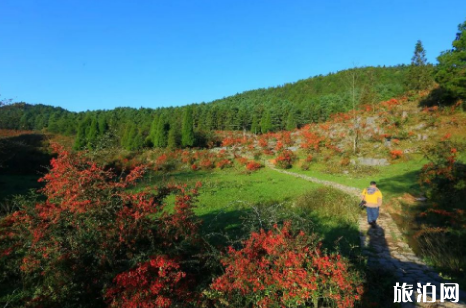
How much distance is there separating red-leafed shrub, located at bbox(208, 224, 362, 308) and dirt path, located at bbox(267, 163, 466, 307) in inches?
62.7

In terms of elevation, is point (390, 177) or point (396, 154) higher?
Result: point (396, 154)

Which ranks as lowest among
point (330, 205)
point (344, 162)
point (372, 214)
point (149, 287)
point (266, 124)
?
point (330, 205)

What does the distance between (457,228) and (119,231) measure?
760 centimetres

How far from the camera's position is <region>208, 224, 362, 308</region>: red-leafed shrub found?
10.3 ft

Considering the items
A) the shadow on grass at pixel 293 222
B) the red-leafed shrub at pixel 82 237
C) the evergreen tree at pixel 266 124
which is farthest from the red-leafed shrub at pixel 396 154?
the evergreen tree at pixel 266 124

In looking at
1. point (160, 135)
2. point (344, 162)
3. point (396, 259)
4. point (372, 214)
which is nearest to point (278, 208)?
point (372, 214)

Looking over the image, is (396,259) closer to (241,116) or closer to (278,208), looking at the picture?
(278,208)

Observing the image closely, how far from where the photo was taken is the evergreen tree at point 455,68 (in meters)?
21.1

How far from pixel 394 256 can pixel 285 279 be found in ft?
12.9

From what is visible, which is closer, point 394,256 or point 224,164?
point 394,256

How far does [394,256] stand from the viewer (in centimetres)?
571

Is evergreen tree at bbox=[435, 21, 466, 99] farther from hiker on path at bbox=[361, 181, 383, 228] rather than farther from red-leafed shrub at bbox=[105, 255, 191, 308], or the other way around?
red-leafed shrub at bbox=[105, 255, 191, 308]

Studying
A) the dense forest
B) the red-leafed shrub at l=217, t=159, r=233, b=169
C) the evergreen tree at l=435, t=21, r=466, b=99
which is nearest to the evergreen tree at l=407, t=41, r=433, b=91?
the dense forest

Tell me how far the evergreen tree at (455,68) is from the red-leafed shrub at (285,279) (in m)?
25.8
